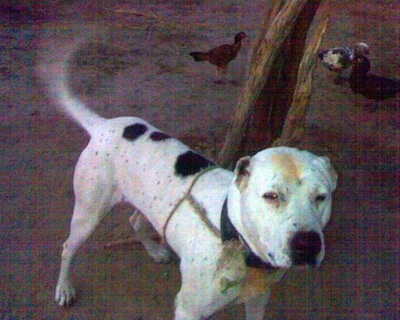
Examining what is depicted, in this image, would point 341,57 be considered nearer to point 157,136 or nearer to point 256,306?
point 157,136

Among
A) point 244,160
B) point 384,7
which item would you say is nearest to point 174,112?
point 244,160

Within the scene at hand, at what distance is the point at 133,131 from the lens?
3.03 metres

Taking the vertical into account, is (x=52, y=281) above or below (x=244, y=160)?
below

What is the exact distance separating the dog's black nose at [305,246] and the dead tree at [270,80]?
1934 millimetres

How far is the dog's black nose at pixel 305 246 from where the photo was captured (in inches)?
78.1

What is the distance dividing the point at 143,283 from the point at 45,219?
40.3 inches

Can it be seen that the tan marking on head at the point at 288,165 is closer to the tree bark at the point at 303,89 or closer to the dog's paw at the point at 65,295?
the tree bark at the point at 303,89

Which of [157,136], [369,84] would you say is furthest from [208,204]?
[369,84]

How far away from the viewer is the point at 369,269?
3.84m

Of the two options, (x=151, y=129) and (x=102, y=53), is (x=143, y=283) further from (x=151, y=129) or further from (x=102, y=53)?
(x=102, y=53)

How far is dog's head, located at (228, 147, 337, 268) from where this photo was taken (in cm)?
202

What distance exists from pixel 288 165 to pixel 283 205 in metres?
0.17

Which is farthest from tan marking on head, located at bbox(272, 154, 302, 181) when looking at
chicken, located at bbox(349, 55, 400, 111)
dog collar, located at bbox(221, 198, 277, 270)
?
chicken, located at bbox(349, 55, 400, 111)

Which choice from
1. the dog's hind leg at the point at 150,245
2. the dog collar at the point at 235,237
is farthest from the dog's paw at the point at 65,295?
the dog collar at the point at 235,237
